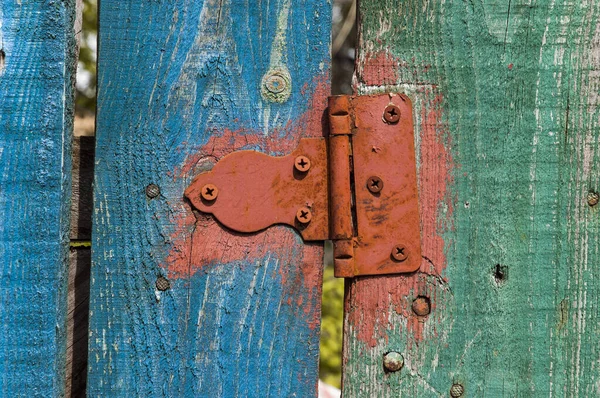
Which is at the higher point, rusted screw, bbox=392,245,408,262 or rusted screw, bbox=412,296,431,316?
rusted screw, bbox=392,245,408,262

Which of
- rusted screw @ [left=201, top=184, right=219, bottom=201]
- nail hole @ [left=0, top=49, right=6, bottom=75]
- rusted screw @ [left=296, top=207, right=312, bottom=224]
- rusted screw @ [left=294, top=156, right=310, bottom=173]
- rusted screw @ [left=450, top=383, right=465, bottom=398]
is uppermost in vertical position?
nail hole @ [left=0, top=49, right=6, bottom=75]

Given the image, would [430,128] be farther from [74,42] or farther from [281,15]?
[74,42]

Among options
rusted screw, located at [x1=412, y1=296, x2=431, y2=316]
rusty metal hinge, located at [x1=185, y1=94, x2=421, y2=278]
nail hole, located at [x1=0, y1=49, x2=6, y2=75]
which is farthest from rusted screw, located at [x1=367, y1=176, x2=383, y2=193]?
nail hole, located at [x1=0, y1=49, x2=6, y2=75]

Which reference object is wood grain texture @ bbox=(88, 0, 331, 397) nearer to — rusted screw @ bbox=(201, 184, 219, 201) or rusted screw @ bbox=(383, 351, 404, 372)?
rusted screw @ bbox=(201, 184, 219, 201)

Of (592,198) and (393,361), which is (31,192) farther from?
(592,198)


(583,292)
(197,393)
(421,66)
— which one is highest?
(421,66)

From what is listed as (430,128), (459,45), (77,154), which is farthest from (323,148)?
(77,154)

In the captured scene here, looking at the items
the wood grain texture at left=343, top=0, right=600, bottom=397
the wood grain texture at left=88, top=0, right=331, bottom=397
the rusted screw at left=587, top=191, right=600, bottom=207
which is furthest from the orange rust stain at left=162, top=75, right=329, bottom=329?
the rusted screw at left=587, top=191, right=600, bottom=207
